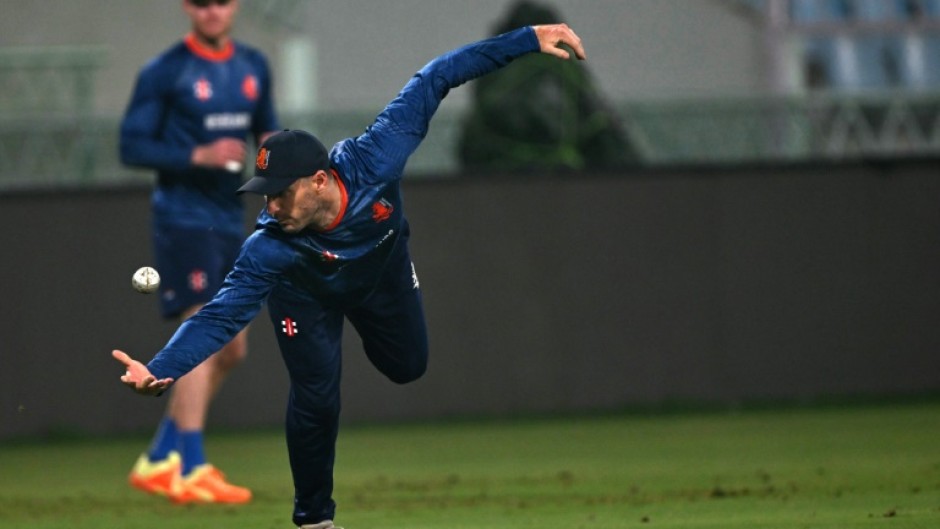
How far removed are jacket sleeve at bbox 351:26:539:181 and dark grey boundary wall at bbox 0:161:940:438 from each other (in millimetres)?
6436

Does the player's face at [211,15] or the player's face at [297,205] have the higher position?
the player's face at [211,15]

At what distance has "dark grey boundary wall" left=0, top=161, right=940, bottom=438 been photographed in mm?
14320

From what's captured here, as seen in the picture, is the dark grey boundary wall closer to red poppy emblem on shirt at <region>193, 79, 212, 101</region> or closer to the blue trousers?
red poppy emblem on shirt at <region>193, 79, 212, 101</region>

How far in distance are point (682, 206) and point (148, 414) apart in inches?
173

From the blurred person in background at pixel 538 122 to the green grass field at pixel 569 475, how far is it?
240cm

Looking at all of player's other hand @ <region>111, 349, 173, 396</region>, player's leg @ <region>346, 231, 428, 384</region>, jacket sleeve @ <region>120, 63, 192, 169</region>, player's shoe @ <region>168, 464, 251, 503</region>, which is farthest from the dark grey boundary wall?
player's other hand @ <region>111, 349, 173, 396</region>

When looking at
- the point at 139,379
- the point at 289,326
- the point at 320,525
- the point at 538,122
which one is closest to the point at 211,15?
the point at 289,326

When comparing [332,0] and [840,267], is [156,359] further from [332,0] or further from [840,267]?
[332,0]

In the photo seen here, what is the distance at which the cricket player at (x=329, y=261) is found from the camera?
23.3 feet

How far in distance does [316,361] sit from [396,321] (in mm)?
434

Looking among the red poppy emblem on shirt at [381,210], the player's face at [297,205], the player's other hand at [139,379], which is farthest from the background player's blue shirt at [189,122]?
the player's other hand at [139,379]

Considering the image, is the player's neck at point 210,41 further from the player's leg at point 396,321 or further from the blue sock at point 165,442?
the player's leg at point 396,321

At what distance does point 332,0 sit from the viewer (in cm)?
2069

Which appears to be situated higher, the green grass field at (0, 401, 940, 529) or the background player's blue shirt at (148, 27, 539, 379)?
the background player's blue shirt at (148, 27, 539, 379)
